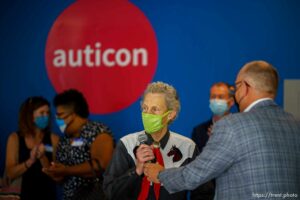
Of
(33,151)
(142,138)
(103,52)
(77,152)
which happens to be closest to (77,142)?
(77,152)

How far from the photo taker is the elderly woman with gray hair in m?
2.60

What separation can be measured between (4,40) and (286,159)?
3854 mm

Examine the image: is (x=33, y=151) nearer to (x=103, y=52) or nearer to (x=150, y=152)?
(x=103, y=52)

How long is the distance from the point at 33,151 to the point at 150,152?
71.5 inches

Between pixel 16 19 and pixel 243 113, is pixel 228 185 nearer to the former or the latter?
pixel 243 113

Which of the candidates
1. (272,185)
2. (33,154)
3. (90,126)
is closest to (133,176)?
(272,185)

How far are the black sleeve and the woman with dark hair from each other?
155 cm

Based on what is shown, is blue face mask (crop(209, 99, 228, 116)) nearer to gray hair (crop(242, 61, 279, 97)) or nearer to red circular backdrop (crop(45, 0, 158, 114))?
red circular backdrop (crop(45, 0, 158, 114))

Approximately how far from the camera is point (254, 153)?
2.19m

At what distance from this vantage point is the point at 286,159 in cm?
222

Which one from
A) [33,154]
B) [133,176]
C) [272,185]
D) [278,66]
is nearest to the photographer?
[272,185]

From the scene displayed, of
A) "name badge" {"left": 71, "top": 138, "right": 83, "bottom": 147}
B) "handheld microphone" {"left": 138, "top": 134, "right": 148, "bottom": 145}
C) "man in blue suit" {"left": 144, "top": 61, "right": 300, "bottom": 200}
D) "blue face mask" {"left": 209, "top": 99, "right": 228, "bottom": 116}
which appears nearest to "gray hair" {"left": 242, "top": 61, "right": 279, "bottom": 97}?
"man in blue suit" {"left": 144, "top": 61, "right": 300, "bottom": 200}

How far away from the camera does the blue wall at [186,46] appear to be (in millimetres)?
4559

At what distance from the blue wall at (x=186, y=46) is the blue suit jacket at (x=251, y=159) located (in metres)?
2.41
